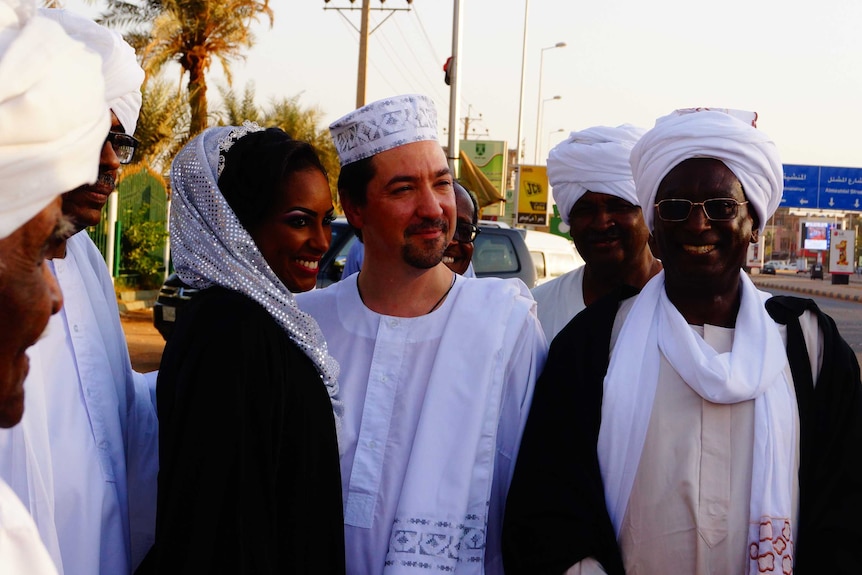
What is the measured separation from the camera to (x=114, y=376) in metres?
2.62

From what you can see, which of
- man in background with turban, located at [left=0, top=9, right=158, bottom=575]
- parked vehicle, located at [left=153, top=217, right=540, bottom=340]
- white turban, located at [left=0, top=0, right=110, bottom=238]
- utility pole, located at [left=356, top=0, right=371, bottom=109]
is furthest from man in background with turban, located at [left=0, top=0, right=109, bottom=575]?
utility pole, located at [left=356, top=0, right=371, bottom=109]

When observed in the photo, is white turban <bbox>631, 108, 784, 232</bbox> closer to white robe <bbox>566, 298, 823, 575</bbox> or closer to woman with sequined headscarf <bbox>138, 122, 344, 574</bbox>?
white robe <bbox>566, 298, 823, 575</bbox>

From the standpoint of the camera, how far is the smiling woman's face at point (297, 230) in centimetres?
256

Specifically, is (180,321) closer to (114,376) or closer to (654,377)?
(114,376)

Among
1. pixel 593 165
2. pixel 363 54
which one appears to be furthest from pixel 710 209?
pixel 363 54

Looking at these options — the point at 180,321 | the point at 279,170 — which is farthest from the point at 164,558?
the point at 279,170

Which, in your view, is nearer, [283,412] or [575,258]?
[283,412]

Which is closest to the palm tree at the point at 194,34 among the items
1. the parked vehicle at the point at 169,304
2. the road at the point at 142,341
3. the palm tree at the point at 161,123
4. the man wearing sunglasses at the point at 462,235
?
the palm tree at the point at 161,123

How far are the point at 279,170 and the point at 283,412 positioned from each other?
69 cm

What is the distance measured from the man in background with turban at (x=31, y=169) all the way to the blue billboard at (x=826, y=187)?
37.7m

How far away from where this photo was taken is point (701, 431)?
2477 mm

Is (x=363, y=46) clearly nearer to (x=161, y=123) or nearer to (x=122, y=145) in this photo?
(x=161, y=123)

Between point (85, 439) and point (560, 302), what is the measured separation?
2.14 metres

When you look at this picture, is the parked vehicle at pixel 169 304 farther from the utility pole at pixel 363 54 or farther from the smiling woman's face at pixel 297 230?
the utility pole at pixel 363 54
